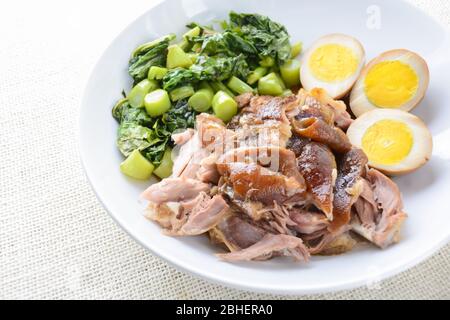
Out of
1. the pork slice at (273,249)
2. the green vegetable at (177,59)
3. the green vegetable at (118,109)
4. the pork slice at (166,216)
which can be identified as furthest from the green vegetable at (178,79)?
the pork slice at (273,249)

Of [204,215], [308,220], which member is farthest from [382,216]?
[204,215]

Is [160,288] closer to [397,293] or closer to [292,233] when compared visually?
[292,233]

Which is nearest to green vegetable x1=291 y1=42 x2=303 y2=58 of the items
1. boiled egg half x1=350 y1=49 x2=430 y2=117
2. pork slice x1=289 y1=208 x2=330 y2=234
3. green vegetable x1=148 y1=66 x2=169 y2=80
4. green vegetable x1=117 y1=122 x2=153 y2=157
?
boiled egg half x1=350 y1=49 x2=430 y2=117

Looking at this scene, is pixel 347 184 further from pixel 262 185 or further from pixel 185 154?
pixel 185 154

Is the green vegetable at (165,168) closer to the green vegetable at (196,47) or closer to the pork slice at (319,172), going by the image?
the pork slice at (319,172)

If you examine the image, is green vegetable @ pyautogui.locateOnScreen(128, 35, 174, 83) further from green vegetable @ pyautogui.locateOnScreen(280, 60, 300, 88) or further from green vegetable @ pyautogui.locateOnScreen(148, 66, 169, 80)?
green vegetable @ pyautogui.locateOnScreen(280, 60, 300, 88)

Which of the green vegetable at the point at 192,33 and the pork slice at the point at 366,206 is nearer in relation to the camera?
the pork slice at the point at 366,206

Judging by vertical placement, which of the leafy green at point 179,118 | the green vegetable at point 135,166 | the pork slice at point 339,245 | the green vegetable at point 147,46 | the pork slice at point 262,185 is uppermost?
the green vegetable at point 147,46

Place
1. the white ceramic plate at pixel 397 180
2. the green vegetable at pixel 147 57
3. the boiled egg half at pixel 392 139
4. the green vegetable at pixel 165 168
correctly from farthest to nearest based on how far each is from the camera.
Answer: the green vegetable at pixel 147 57
the green vegetable at pixel 165 168
the boiled egg half at pixel 392 139
the white ceramic plate at pixel 397 180

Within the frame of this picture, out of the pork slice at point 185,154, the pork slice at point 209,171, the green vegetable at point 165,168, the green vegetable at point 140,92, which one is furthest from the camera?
the green vegetable at point 140,92
